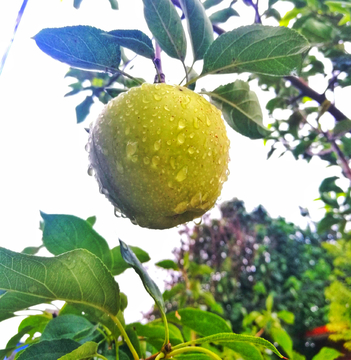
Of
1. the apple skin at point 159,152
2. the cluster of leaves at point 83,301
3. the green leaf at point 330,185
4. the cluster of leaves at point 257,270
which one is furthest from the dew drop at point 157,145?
the cluster of leaves at point 257,270

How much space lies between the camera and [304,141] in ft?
3.69

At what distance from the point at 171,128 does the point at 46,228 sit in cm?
23

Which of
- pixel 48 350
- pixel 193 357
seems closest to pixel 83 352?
pixel 48 350

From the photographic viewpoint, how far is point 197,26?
44 centimetres

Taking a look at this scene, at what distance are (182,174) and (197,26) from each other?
0.74 ft

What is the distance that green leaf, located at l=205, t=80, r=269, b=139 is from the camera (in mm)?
493

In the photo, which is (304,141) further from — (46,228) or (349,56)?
(46,228)

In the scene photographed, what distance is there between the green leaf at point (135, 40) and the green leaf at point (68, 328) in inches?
15.1

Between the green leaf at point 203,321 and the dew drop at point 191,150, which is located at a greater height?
the dew drop at point 191,150

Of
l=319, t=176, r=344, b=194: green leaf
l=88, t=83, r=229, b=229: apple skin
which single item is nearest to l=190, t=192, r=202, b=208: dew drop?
l=88, t=83, r=229, b=229: apple skin

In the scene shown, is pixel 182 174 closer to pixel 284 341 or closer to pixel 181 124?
pixel 181 124

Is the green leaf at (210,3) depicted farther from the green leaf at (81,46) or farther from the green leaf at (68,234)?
the green leaf at (68,234)

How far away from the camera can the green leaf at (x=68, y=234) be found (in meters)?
0.44

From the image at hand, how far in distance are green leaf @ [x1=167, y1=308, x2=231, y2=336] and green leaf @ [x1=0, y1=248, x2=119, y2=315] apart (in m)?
0.19
